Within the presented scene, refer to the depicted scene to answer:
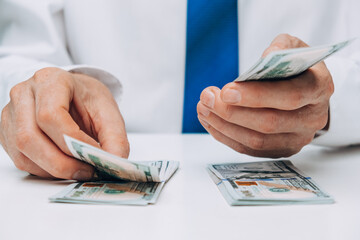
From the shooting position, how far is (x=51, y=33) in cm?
133

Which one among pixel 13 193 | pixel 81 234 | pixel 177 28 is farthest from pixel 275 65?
pixel 177 28

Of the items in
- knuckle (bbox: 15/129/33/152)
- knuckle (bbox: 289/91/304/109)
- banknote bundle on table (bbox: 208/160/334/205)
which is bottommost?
banknote bundle on table (bbox: 208/160/334/205)

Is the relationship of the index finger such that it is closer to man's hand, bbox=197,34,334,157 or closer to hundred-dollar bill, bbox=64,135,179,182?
hundred-dollar bill, bbox=64,135,179,182

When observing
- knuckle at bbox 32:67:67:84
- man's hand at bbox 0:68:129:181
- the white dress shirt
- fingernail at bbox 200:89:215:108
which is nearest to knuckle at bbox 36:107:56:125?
man's hand at bbox 0:68:129:181

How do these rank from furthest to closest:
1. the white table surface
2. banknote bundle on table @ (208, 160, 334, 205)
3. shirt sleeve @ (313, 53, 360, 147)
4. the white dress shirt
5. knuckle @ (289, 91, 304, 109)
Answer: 1. the white dress shirt
2. shirt sleeve @ (313, 53, 360, 147)
3. knuckle @ (289, 91, 304, 109)
4. banknote bundle on table @ (208, 160, 334, 205)
5. the white table surface

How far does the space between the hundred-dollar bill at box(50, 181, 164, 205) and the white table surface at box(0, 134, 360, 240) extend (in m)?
0.01

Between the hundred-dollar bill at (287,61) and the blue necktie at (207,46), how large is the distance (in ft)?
2.20

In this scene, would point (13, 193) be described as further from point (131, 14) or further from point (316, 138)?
→ point (131, 14)

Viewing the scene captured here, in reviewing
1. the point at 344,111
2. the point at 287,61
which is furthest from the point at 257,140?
the point at 344,111

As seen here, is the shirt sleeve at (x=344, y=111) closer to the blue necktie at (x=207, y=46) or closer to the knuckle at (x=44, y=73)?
the blue necktie at (x=207, y=46)

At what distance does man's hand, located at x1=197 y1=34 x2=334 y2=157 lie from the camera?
0.64 m

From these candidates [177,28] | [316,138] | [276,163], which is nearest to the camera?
[276,163]

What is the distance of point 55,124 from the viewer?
2.06 feet

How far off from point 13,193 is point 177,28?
2.94 ft
